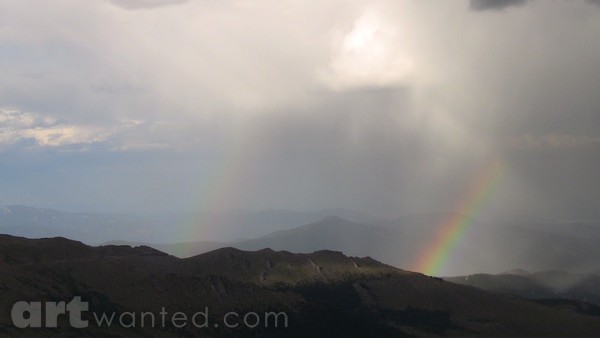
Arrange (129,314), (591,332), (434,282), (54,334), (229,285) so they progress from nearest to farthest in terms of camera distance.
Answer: (54,334), (129,314), (229,285), (591,332), (434,282)

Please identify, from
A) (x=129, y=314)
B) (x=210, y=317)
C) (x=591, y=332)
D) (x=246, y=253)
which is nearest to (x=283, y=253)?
(x=246, y=253)

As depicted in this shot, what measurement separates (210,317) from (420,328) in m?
56.6

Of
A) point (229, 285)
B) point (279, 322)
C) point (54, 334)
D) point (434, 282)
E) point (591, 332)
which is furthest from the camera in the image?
point (434, 282)

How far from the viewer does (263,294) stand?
493ft

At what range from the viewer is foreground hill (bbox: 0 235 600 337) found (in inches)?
5002

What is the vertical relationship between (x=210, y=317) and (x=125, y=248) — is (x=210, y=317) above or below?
below

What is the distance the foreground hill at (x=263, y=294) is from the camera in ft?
417

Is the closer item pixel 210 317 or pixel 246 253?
pixel 210 317

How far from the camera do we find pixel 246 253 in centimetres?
18200

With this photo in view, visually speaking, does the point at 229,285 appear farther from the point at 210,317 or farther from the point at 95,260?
the point at 95,260

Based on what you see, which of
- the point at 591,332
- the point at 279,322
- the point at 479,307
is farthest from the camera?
the point at 479,307

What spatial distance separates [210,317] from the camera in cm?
13325

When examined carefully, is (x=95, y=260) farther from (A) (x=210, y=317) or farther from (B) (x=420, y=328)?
(B) (x=420, y=328)

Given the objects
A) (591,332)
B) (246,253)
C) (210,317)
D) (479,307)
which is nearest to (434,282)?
(479,307)
